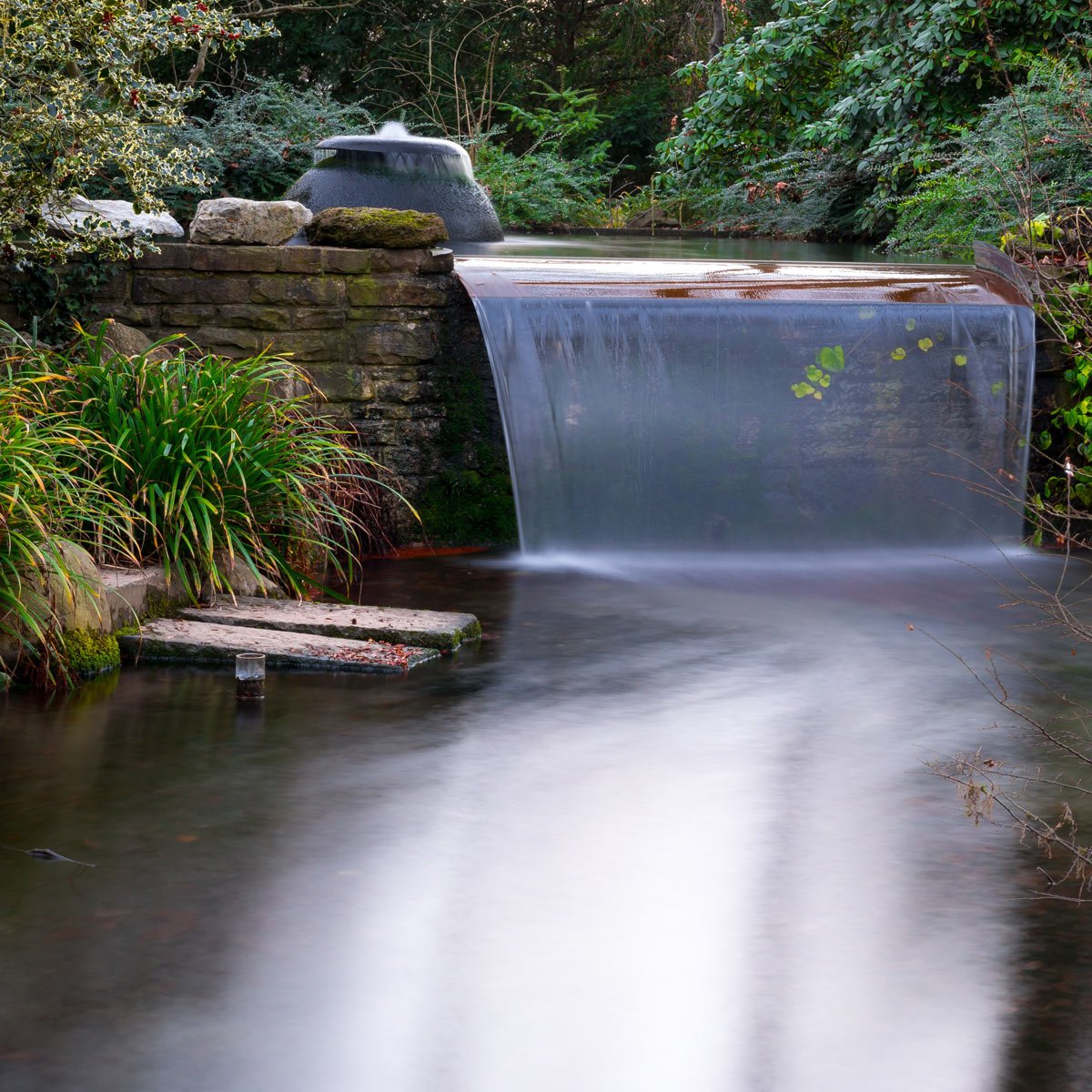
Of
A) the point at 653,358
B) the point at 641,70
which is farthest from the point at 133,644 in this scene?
the point at 641,70

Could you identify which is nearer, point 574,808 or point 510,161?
point 574,808

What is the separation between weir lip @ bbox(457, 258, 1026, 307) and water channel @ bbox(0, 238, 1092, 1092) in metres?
2.59

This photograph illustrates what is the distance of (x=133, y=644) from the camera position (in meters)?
5.19

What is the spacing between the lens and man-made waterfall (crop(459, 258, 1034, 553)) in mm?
7461

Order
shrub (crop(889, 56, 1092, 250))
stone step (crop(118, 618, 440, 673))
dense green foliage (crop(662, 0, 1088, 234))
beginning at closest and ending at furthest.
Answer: stone step (crop(118, 618, 440, 673))
shrub (crop(889, 56, 1092, 250))
dense green foliage (crop(662, 0, 1088, 234))

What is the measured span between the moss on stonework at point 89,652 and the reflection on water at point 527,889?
5.4 inches

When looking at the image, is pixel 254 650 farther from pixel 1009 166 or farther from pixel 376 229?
pixel 1009 166

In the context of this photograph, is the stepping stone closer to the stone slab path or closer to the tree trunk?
the stone slab path

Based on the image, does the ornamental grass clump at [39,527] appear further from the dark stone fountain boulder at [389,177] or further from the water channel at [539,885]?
the dark stone fountain boulder at [389,177]

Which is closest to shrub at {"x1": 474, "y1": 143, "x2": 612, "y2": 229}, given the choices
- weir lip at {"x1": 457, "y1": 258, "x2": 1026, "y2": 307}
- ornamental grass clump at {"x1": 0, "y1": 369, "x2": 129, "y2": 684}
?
weir lip at {"x1": 457, "y1": 258, "x2": 1026, "y2": 307}

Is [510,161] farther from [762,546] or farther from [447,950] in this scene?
[447,950]

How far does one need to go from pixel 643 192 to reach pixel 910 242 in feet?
25.5

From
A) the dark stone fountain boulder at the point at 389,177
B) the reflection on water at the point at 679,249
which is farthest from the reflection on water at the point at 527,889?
the reflection on water at the point at 679,249

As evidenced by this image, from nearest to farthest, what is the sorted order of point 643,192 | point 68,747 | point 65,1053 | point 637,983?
point 65,1053, point 637,983, point 68,747, point 643,192
